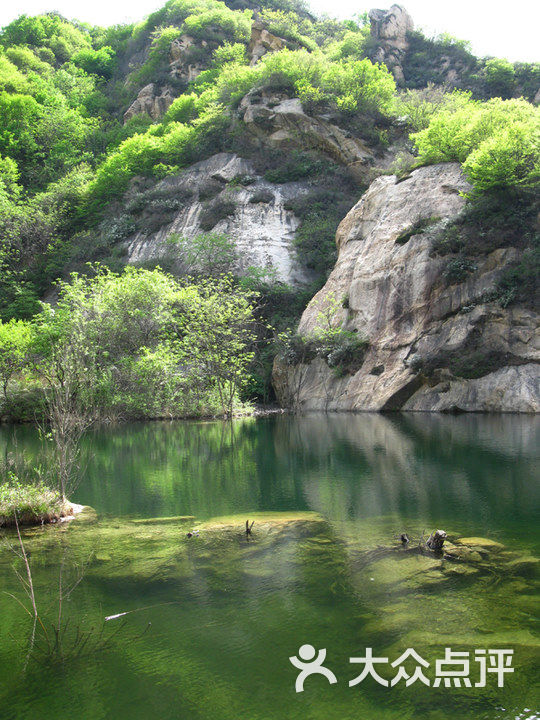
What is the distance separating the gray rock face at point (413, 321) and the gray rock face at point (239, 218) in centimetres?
735

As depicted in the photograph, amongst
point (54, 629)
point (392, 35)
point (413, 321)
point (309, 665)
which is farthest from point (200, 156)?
point (309, 665)

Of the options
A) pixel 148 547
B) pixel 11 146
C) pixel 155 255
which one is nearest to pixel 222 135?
pixel 155 255

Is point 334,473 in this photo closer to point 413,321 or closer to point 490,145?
point 413,321

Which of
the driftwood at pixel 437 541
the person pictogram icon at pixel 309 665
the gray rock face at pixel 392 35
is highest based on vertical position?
the gray rock face at pixel 392 35

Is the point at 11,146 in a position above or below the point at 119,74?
below

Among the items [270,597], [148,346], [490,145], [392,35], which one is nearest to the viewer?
[270,597]

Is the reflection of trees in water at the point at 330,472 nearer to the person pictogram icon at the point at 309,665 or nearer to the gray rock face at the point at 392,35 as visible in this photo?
the person pictogram icon at the point at 309,665

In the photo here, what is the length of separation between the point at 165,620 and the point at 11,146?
62283mm

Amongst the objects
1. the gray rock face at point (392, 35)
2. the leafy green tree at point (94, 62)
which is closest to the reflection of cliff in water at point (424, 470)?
the gray rock face at point (392, 35)

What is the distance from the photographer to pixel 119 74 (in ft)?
253

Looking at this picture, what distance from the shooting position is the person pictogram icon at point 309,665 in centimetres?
347

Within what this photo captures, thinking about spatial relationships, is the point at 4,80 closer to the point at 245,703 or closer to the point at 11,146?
the point at 11,146

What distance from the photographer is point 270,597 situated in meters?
4.80

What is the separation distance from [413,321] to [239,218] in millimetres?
20555
